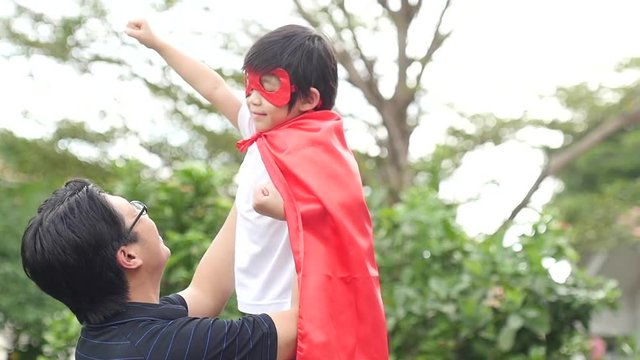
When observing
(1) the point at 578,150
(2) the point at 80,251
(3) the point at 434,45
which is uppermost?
(2) the point at 80,251

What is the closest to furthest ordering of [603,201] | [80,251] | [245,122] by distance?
[80,251]
[245,122]
[603,201]

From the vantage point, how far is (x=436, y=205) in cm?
486

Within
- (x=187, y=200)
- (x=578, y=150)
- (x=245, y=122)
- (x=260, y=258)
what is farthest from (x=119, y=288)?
(x=578, y=150)

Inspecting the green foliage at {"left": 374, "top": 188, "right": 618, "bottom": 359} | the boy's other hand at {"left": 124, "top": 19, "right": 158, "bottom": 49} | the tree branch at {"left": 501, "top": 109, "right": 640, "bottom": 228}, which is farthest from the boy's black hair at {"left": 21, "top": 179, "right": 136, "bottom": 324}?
the tree branch at {"left": 501, "top": 109, "right": 640, "bottom": 228}

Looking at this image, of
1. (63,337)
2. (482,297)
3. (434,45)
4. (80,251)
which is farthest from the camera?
(434,45)

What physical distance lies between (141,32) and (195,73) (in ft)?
0.53

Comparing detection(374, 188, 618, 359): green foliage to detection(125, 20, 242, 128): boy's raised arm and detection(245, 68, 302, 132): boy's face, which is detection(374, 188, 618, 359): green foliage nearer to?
detection(125, 20, 242, 128): boy's raised arm

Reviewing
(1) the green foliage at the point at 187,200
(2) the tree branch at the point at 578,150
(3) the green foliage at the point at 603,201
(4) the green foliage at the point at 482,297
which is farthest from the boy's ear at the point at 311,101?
(3) the green foliage at the point at 603,201

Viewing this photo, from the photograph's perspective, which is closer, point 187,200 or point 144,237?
point 144,237

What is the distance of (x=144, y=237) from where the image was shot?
2.09 m

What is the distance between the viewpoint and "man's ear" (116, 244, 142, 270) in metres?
2.05

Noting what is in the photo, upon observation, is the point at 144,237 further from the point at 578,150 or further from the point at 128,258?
the point at 578,150

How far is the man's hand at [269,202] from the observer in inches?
81.7

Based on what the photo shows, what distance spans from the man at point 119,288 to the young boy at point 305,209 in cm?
9
